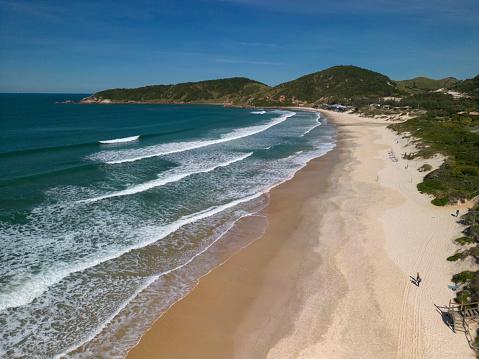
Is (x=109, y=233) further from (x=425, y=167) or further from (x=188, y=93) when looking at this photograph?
(x=188, y=93)

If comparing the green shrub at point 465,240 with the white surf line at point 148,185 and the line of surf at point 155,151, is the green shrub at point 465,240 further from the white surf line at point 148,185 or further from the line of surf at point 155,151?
the line of surf at point 155,151

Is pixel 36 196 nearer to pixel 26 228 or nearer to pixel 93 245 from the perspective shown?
pixel 26 228

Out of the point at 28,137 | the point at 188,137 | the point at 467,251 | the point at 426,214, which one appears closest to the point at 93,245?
the point at 467,251

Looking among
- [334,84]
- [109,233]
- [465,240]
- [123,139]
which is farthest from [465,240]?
[334,84]

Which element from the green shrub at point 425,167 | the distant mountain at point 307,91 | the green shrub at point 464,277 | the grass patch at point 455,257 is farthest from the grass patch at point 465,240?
the distant mountain at point 307,91

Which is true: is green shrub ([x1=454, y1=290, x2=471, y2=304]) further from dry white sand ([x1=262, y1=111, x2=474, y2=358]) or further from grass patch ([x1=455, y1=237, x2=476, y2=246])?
grass patch ([x1=455, y1=237, x2=476, y2=246])

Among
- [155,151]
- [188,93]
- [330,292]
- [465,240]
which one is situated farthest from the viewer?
[188,93]

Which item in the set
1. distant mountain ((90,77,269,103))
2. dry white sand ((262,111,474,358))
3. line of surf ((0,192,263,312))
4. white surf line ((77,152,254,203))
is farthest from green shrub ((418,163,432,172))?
distant mountain ((90,77,269,103))
